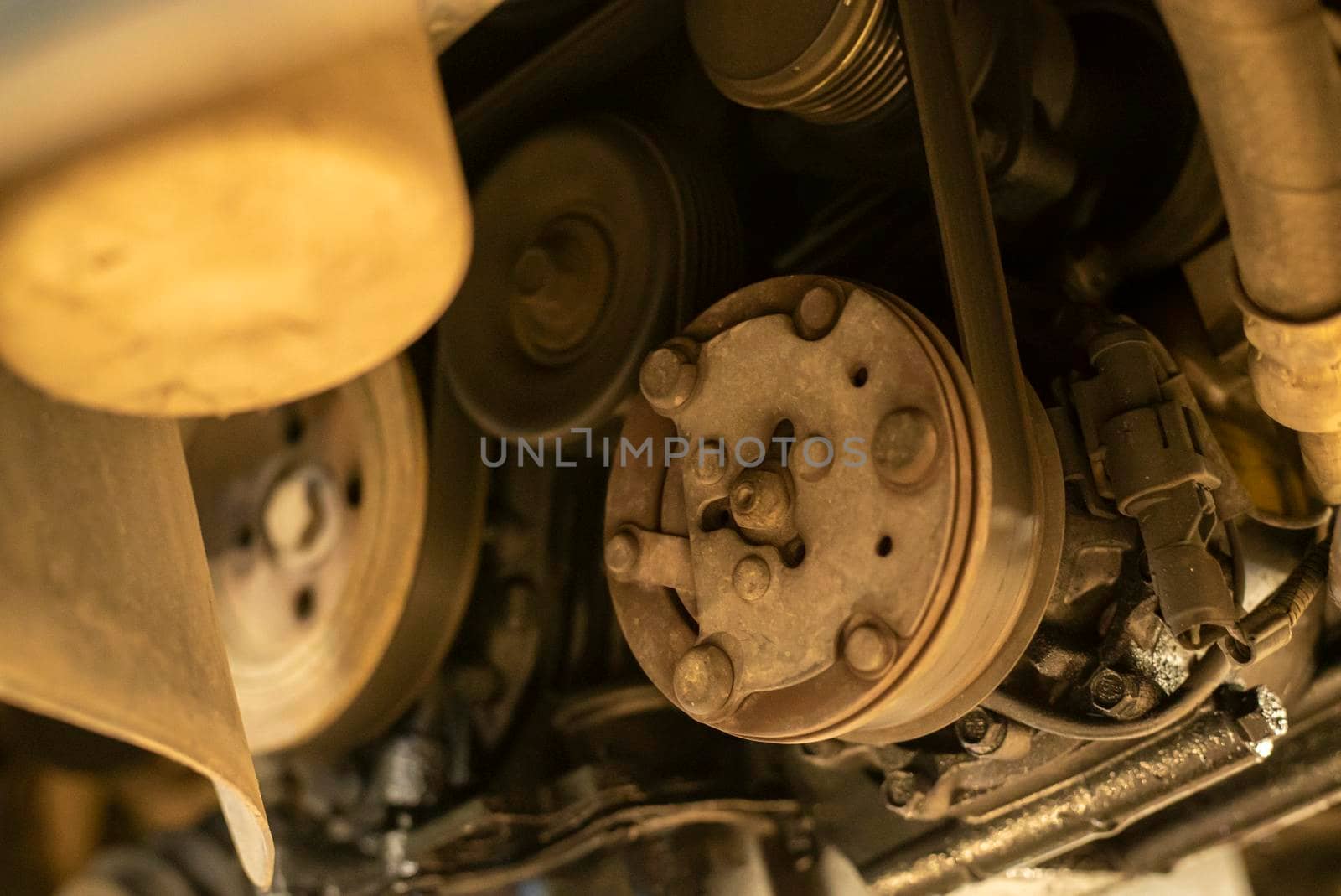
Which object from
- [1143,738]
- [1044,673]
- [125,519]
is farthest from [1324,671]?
[125,519]

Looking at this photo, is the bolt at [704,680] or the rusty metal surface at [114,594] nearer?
the rusty metal surface at [114,594]

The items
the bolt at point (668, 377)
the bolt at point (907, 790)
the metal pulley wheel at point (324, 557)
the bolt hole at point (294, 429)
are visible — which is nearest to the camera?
the bolt at point (668, 377)

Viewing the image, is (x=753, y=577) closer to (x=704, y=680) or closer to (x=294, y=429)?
(x=704, y=680)

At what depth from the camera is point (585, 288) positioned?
1.05 metres

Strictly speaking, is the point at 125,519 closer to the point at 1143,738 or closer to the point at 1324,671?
the point at 1143,738

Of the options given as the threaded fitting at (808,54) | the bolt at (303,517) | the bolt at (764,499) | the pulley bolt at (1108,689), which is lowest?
the bolt at (303,517)

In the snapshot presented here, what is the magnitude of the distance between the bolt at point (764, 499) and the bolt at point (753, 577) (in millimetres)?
24

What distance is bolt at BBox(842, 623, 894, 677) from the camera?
679 mm

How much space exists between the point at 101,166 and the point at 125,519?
0.26 meters

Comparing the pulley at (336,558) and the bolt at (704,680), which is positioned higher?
the bolt at (704,680)

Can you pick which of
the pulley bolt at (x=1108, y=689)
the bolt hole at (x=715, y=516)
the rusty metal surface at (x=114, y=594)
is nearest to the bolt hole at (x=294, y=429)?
the rusty metal surface at (x=114, y=594)

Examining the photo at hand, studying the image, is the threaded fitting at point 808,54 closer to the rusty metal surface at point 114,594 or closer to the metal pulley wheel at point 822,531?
the metal pulley wheel at point 822,531

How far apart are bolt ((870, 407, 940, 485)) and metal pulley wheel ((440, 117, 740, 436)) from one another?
31 centimetres

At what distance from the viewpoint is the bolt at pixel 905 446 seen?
68 cm
